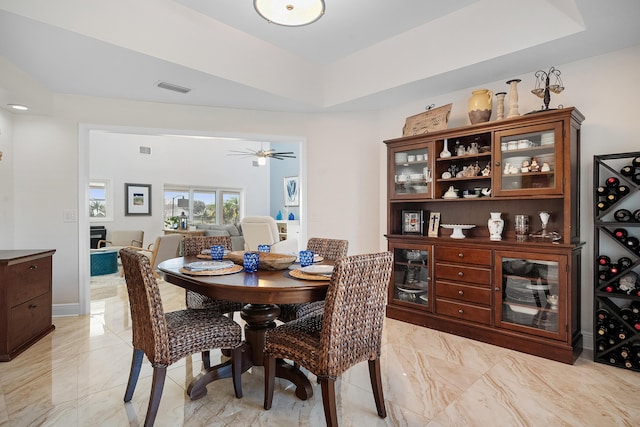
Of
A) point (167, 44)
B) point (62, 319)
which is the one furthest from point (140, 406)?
point (167, 44)

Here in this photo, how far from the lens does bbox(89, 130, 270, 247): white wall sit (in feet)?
24.3

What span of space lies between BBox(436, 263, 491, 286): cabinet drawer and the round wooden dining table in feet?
5.51

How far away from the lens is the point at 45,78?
3.21 m

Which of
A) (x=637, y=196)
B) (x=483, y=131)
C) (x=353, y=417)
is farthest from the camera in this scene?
(x=483, y=131)

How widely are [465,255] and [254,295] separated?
214 centimetres

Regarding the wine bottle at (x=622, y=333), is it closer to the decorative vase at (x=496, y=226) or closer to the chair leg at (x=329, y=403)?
the decorative vase at (x=496, y=226)

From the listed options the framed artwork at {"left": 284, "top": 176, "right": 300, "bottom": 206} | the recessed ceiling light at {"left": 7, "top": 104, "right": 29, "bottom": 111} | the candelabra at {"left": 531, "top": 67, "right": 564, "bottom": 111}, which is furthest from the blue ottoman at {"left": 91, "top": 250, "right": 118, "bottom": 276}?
the candelabra at {"left": 531, "top": 67, "right": 564, "bottom": 111}

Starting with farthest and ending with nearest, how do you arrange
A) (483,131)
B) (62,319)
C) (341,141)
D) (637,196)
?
(341,141)
(62,319)
(483,131)
(637,196)

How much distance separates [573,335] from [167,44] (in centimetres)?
387

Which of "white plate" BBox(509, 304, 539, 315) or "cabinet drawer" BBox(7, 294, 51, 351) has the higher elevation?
"white plate" BBox(509, 304, 539, 315)

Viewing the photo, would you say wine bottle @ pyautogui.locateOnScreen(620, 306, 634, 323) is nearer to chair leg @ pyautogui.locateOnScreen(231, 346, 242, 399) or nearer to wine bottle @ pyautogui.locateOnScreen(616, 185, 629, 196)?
wine bottle @ pyautogui.locateOnScreen(616, 185, 629, 196)

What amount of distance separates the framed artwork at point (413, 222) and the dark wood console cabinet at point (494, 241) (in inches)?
0.4

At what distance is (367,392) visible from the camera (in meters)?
2.19

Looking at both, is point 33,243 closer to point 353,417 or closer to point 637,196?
point 353,417
